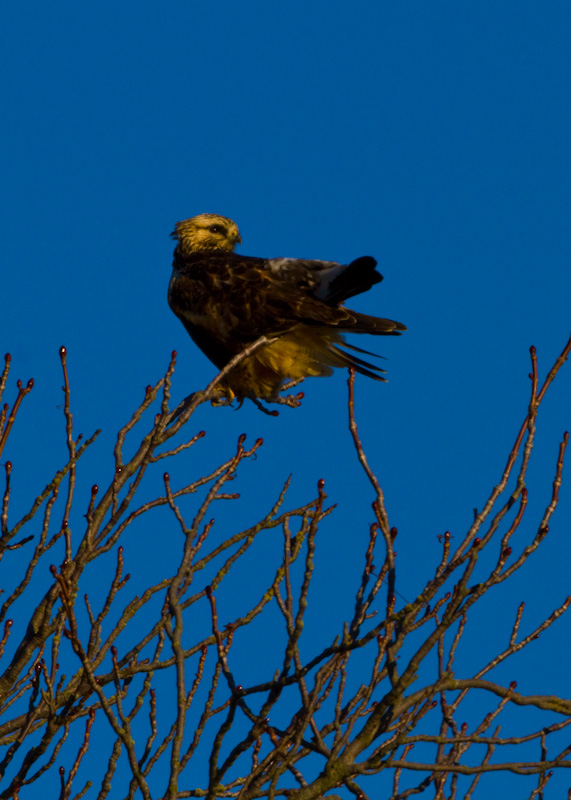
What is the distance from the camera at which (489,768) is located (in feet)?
9.10

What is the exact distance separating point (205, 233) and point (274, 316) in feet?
6.59

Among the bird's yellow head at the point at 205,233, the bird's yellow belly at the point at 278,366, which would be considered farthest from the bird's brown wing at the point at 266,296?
the bird's yellow head at the point at 205,233

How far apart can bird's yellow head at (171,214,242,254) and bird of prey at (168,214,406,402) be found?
3.24 feet

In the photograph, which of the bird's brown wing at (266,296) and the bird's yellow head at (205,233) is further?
the bird's yellow head at (205,233)

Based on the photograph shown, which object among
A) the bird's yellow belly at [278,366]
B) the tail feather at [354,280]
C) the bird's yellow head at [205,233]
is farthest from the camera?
the bird's yellow head at [205,233]

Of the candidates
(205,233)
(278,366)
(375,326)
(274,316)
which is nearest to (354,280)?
(375,326)

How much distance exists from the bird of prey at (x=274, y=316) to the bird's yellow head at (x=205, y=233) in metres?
0.99

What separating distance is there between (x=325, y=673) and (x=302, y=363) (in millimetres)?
3420

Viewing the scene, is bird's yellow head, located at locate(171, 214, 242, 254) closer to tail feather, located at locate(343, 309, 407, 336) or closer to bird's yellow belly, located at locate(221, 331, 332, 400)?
bird's yellow belly, located at locate(221, 331, 332, 400)

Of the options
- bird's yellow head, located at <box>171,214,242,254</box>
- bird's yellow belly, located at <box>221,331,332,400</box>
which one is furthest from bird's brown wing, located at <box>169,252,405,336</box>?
bird's yellow head, located at <box>171,214,242,254</box>

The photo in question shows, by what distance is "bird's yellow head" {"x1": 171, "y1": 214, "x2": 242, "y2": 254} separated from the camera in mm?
7867

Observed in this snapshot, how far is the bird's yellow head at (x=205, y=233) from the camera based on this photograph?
787 cm

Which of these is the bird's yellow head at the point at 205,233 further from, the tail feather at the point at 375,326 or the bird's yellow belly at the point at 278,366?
the tail feather at the point at 375,326

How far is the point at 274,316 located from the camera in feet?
20.3
